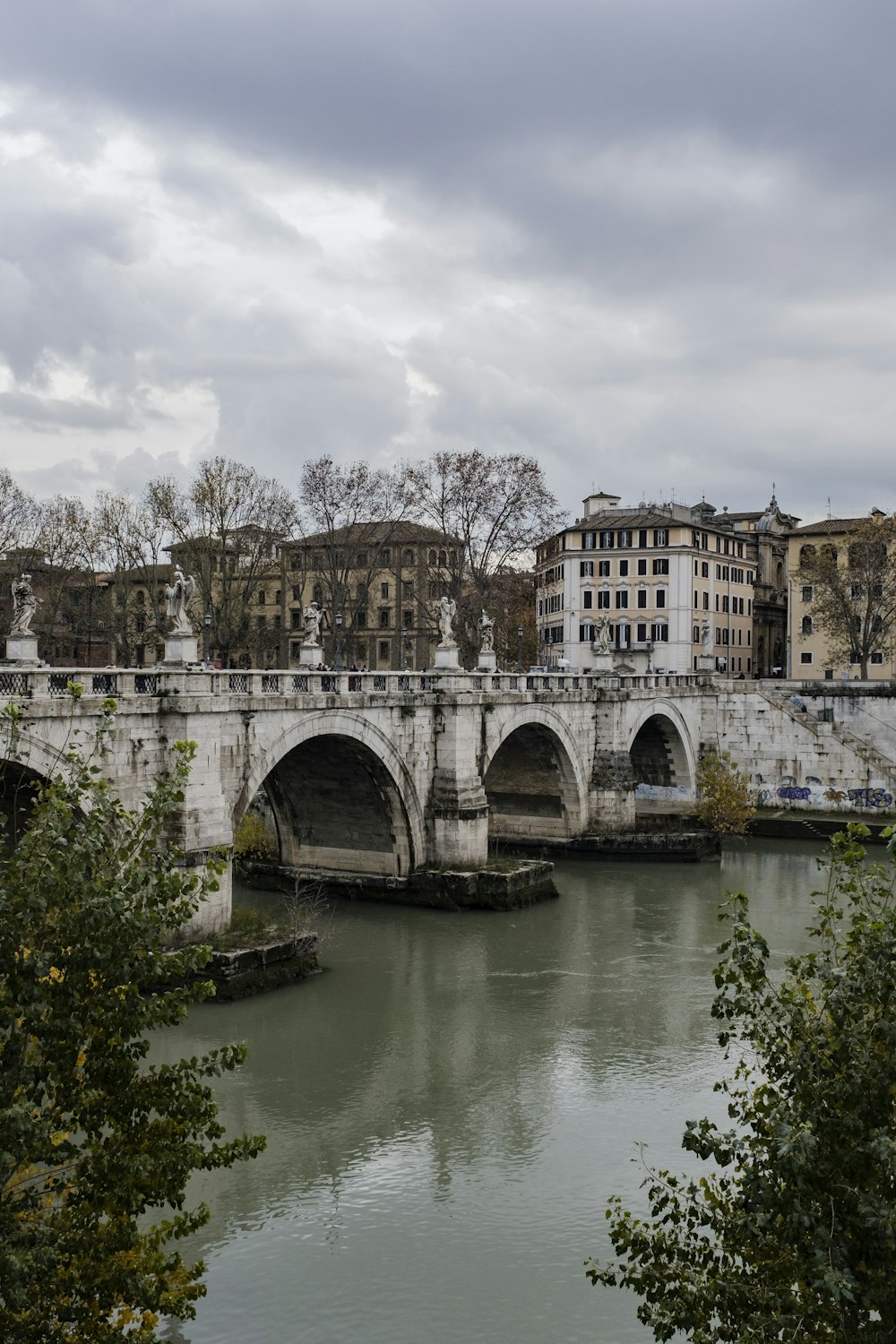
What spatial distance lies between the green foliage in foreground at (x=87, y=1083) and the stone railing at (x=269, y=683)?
1801mm

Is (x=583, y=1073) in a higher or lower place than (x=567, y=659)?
lower

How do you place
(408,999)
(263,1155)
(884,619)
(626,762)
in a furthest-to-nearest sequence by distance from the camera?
(884,619)
(626,762)
(408,999)
(263,1155)

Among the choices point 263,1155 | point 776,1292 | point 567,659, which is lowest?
point 263,1155

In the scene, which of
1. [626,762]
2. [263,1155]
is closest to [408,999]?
[263,1155]

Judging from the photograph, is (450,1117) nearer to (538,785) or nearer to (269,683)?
(269,683)

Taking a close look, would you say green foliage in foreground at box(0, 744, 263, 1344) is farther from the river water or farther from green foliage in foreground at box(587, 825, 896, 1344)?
the river water

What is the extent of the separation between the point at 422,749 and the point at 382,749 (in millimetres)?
1619

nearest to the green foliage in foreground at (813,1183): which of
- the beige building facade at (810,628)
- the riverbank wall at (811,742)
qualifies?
the riverbank wall at (811,742)

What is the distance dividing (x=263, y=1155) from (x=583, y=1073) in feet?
16.0

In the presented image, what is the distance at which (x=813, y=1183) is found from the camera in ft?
20.5

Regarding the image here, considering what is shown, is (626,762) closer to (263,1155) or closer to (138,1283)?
(263,1155)

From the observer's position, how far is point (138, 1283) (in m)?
6.49

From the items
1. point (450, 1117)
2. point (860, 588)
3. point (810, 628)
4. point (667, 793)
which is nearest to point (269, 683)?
point (450, 1117)

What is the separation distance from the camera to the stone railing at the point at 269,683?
54.2ft
